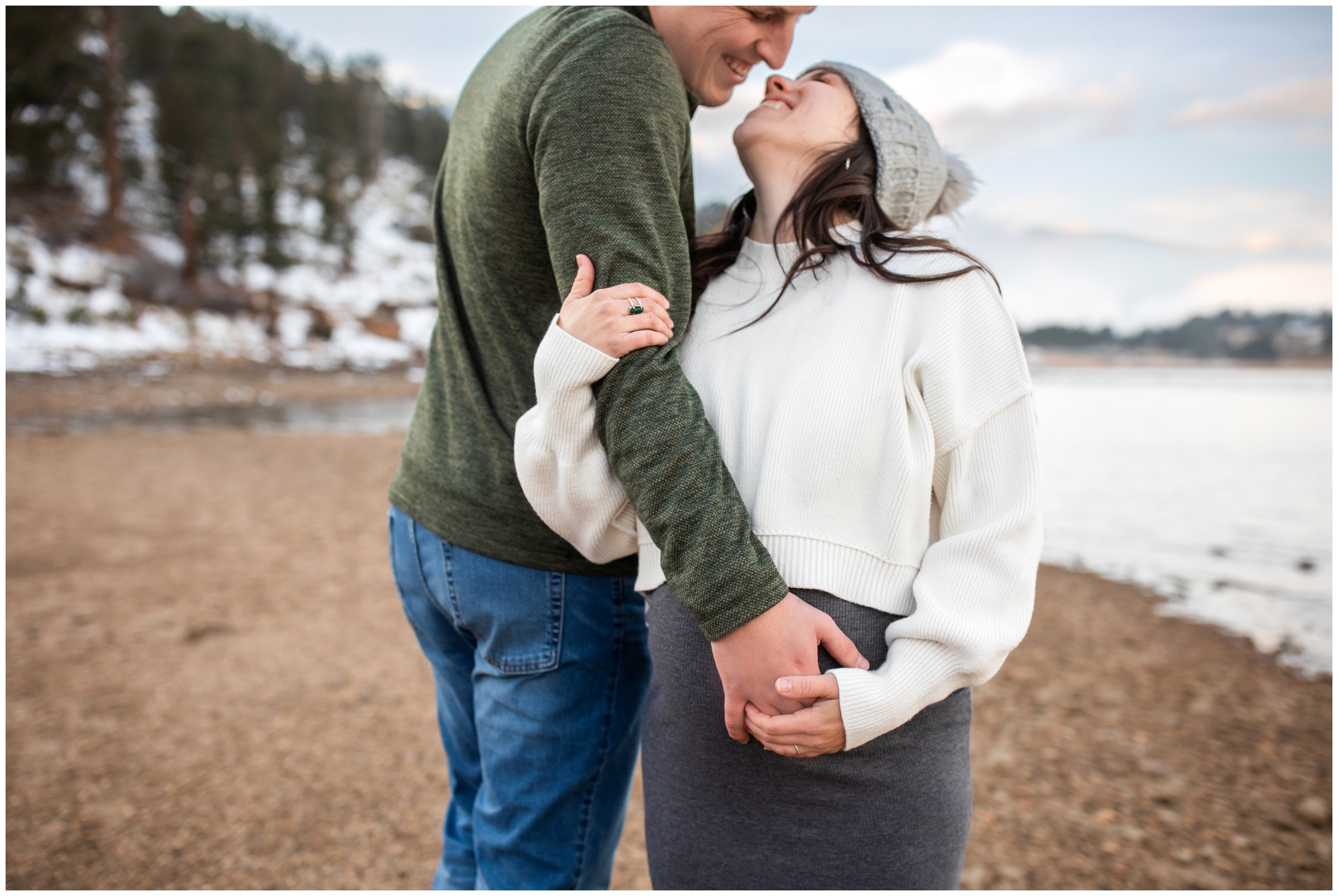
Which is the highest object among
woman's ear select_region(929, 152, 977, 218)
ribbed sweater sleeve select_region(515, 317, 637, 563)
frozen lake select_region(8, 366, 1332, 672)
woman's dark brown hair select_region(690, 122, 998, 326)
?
woman's ear select_region(929, 152, 977, 218)

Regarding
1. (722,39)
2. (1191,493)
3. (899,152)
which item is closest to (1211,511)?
(1191,493)

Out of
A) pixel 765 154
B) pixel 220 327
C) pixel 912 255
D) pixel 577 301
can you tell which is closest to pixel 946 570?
pixel 912 255

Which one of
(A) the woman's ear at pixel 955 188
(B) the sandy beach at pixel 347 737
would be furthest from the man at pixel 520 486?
(B) the sandy beach at pixel 347 737

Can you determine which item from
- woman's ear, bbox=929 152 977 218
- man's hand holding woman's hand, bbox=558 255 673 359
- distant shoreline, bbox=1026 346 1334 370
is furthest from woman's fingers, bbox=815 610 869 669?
distant shoreline, bbox=1026 346 1334 370

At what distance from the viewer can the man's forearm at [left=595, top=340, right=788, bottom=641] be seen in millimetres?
971

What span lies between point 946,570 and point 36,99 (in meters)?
25.3

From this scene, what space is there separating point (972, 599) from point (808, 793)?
0.35 m

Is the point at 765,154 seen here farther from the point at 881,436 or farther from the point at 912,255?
the point at 881,436

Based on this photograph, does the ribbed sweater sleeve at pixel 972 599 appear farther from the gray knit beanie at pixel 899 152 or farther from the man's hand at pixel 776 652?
the gray knit beanie at pixel 899 152

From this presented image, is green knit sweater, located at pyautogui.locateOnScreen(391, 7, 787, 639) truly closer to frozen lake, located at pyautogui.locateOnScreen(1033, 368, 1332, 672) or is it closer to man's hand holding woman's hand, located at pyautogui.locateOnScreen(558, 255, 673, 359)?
man's hand holding woman's hand, located at pyautogui.locateOnScreen(558, 255, 673, 359)

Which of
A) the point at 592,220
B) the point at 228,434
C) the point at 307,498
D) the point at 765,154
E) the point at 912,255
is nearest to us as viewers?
the point at 592,220

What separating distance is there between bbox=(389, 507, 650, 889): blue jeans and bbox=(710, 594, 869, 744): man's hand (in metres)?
0.33

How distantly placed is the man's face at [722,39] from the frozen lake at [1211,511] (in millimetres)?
5221

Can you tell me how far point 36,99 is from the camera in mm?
19062
